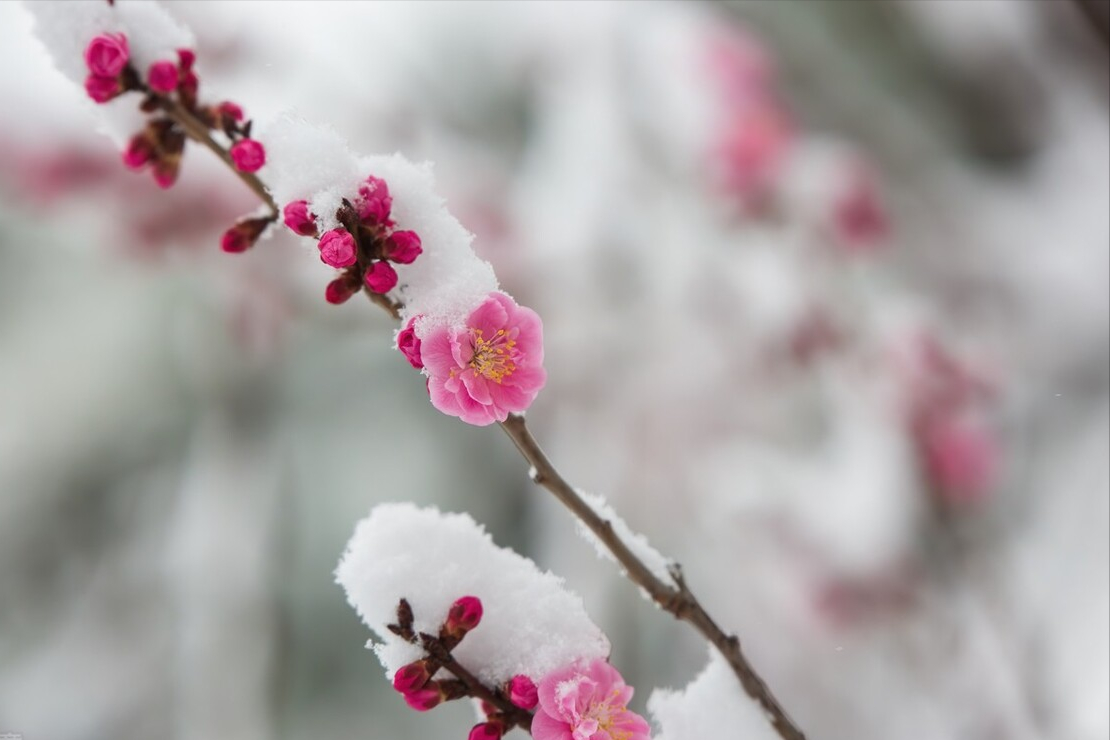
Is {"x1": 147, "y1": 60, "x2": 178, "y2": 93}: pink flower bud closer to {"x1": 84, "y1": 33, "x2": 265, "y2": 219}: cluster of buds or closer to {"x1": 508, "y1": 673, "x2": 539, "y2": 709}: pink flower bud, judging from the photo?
{"x1": 84, "y1": 33, "x2": 265, "y2": 219}: cluster of buds

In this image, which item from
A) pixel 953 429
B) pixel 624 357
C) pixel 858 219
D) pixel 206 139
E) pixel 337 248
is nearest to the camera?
pixel 337 248

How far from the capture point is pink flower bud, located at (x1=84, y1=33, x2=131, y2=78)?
43 centimetres

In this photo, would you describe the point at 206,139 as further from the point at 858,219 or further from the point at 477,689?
the point at 858,219

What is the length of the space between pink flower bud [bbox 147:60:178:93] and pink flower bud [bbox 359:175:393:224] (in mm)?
164

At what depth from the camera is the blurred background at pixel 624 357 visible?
5.30 feet

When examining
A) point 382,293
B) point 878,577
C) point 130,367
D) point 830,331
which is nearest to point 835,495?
point 878,577

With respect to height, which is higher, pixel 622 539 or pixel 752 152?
pixel 752 152

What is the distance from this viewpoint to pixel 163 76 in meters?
0.45

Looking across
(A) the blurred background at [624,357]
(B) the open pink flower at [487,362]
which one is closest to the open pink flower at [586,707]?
(B) the open pink flower at [487,362]

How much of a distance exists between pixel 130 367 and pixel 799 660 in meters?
1.97

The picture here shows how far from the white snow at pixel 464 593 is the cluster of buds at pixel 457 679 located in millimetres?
10

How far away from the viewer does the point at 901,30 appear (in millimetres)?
1812

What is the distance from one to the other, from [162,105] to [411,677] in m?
0.36

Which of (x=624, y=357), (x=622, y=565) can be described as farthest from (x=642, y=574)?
(x=624, y=357)
